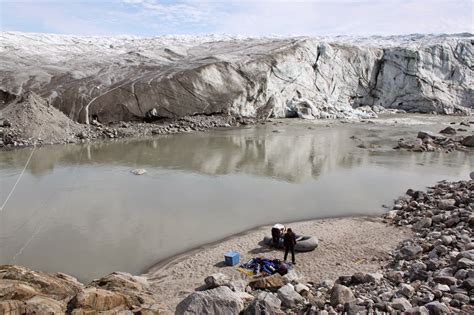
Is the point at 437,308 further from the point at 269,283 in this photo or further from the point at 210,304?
the point at 210,304

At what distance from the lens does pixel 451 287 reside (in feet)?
22.6

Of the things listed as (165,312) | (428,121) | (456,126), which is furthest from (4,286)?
(428,121)

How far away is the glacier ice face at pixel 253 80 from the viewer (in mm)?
34312

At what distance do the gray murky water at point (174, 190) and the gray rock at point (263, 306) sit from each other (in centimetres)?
406

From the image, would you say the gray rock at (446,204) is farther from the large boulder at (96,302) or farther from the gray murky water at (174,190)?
the large boulder at (96,302)

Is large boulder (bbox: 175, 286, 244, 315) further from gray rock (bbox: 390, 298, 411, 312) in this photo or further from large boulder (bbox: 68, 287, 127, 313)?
gray rock (bbox: 390, 298, 411, 312)

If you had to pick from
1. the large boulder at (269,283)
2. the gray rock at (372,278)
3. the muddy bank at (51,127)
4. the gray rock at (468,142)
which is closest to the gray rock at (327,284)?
the gray rock at (372,278)

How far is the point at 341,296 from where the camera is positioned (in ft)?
23.1

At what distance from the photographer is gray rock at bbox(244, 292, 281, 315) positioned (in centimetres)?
678

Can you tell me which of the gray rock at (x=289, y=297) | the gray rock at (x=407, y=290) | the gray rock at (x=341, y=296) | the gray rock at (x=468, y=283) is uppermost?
the gray rock at (x=468, y=283)

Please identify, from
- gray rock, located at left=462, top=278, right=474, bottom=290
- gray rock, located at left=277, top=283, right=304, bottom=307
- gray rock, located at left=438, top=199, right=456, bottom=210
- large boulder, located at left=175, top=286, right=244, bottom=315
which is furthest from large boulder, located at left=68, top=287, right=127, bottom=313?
gray rock, located at left=438, top=199, right=456, bottom=210

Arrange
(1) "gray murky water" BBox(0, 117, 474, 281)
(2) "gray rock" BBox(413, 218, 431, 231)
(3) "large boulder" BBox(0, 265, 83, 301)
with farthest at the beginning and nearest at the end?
(2) "gray rock" BBox(413, 218, 431, 231) < (1) "gray murky water" BBox(0, 117, 474, 281) < (3) "large boulder" BBox(0, 265, 83, 301)

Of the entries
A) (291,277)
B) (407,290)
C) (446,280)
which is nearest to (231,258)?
(291,277)

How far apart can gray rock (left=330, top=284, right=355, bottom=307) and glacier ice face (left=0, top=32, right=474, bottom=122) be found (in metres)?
28.4
